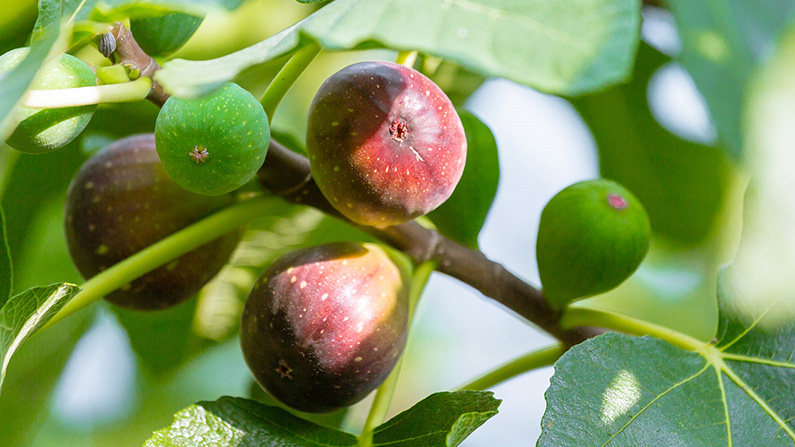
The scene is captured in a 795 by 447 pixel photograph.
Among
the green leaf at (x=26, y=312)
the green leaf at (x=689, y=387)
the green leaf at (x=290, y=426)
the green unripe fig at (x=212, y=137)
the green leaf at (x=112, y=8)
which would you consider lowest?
the green leaf at (x=290, y=426)

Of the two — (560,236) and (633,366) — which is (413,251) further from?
(633,366)

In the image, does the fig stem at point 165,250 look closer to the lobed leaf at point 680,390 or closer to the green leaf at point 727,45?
the lobed leaf at point 680,390

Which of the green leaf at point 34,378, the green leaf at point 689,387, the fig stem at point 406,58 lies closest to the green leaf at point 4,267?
the green leaf at point 34,378

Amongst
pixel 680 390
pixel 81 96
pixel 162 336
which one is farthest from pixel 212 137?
pixel 162 336

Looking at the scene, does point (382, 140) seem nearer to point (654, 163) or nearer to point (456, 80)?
point (456, 80)

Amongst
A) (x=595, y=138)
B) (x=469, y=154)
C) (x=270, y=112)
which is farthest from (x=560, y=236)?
(x=595, y=138)

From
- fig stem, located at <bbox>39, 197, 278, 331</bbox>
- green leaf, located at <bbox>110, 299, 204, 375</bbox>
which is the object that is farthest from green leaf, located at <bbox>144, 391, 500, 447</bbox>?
green leaf, located at <bbox>110, 299, 204, 375</bbox>
